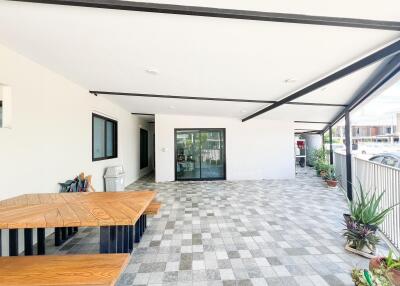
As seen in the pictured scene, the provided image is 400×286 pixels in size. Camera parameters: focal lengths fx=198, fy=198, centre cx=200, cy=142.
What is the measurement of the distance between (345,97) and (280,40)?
327cm

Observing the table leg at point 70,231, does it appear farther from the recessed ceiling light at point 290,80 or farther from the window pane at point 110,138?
the recessed ceiling light at point 290,80

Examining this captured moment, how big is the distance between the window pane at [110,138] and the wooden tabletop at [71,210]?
2.90m

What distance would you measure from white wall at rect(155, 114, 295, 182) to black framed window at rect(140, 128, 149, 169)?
150cm

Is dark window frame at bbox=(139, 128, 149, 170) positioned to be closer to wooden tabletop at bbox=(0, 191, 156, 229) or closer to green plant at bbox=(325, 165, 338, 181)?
wooden tabletop at bbox=(0, 191, 156, 229)

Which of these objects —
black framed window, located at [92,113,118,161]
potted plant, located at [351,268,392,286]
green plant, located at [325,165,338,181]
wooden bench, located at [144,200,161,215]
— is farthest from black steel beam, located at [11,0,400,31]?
green plant, located at [325,165,338,181]

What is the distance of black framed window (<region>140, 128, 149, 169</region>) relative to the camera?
8.17 m

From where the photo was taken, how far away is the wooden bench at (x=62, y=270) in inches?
51.7

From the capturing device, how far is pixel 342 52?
2.23 meters

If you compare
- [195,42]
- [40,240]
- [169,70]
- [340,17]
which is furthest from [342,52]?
[40,240]

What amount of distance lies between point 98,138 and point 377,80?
5.68 m

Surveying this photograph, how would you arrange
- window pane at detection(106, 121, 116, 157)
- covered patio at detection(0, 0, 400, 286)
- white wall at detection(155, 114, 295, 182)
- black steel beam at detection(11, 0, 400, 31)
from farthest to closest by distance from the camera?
white wall at detection(155, 114, 295, 182), window pane at detection(106, 121, 116, 157), covered patio at detection(0, 0, 400, 286), black steel beam at detection(11, 0, 400, 31)

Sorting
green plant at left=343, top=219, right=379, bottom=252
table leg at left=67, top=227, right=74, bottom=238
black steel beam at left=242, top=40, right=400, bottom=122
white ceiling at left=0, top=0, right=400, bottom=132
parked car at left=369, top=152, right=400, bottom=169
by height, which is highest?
white ceiling at left=0, top=0, right=400, bottom=132

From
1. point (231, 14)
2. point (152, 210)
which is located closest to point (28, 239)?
point (152, 210)

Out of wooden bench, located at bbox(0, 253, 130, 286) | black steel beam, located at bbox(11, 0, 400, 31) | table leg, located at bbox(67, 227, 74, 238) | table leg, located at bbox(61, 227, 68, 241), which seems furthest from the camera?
table leg, located at bbox(67, 227, 74, 238)
